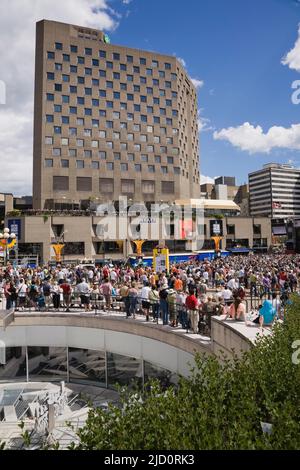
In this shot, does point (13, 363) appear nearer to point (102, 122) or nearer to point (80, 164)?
point (80, 164)

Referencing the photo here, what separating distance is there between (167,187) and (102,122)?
1683cm

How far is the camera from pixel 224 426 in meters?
5.18

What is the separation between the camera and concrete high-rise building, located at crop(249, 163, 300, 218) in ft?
621

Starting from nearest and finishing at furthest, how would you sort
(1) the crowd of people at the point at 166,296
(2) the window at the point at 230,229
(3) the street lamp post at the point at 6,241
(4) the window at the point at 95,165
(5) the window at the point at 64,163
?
1. (1) the crowd of people at the point at 166,296
2. (3) the street lamp post at the point at 6,241
3. (5) the window at the point at 64,163
4. (4) the window at the point at 95,165
5. (2) the window at the point at 230,229

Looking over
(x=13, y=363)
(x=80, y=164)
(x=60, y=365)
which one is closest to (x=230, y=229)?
(x=80, y=164)

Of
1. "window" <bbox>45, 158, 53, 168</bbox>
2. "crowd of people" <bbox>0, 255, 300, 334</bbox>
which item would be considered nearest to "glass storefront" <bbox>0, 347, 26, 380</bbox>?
"crowd of people" <bbox>0, 255, 300, 334</bbox>

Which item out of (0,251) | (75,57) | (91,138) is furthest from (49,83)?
(0,251)

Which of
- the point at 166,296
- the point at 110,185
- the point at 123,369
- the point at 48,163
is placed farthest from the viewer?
the point at 110,185

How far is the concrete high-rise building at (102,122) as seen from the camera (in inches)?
2485

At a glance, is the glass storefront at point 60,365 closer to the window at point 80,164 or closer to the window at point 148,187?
the window at point 80,164

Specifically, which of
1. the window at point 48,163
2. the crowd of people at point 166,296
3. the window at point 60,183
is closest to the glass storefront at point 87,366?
the crowd of people at point 166,296

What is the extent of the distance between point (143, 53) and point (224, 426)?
76.4 meters

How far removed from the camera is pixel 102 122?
6781cm

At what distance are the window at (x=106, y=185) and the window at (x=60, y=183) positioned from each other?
6052 millimetres
